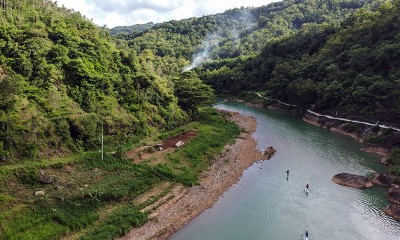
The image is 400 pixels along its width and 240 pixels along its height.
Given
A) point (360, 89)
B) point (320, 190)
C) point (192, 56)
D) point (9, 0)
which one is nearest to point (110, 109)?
point (9, 0)

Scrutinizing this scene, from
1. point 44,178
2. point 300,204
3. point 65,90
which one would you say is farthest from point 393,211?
point 65,90

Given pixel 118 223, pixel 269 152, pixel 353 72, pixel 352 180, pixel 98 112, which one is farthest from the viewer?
pixel 353 72

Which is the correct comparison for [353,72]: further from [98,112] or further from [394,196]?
[98,112]

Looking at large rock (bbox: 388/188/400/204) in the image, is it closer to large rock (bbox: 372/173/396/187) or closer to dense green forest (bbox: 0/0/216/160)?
large rock (bbox: 372/173/396/187)

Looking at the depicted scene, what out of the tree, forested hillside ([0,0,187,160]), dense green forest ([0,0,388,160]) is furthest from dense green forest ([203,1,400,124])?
forested hillside ([0,0,187,160])

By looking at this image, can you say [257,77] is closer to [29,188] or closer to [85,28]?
[85,28]
